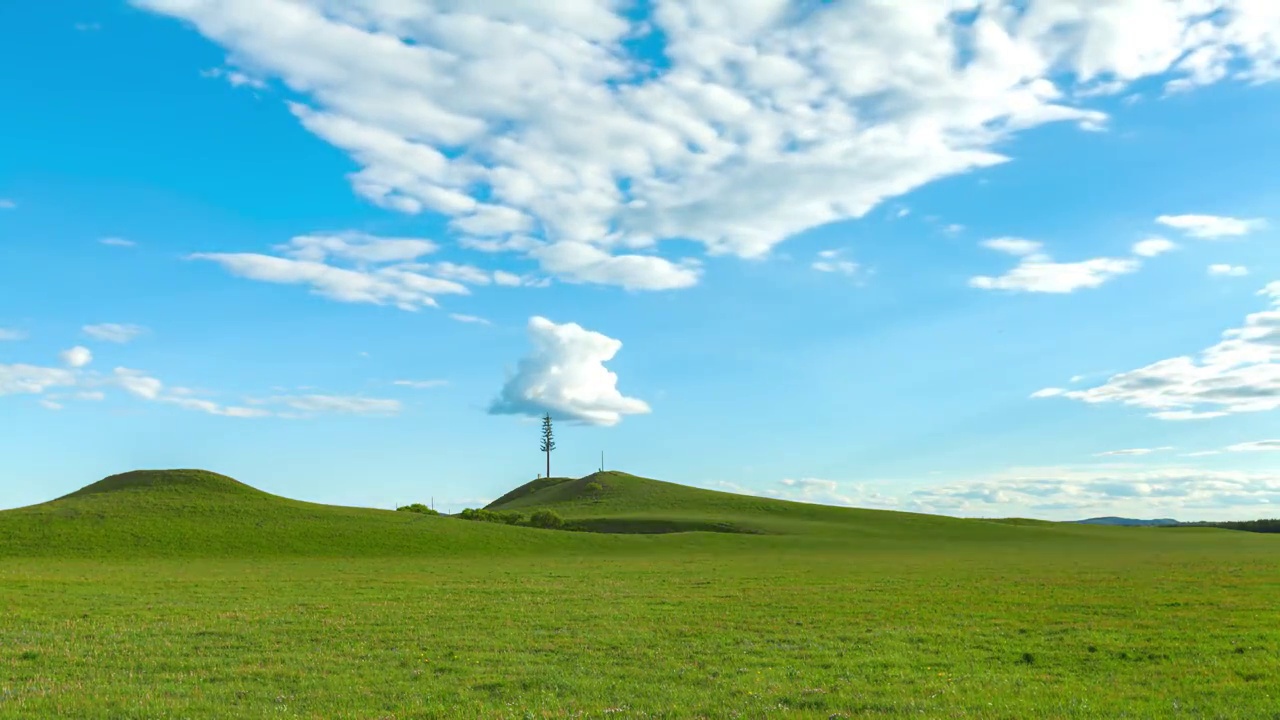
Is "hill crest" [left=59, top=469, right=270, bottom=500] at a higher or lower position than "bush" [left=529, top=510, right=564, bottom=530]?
higher

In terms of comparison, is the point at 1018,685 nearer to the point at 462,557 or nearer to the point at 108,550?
the point at 462,557

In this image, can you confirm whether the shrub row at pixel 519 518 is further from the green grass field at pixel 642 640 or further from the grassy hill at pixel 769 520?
the green grass field at pixel 642 640

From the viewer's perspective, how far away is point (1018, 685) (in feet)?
65.3

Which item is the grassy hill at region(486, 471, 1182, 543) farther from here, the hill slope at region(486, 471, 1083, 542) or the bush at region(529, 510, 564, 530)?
the bush at region(529, 510, 564, 530)

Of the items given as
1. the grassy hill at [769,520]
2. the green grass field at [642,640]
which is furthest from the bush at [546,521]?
the green grass field at [642,640]

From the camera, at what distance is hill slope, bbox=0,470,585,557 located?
301 ft

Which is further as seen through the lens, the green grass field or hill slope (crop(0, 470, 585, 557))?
hill slope (crop(0, 470, 585, 557))

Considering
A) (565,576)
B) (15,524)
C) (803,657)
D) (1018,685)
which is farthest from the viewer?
(15,524)

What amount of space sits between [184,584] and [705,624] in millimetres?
35979

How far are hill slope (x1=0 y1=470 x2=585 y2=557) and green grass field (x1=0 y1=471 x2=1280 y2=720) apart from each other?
2025cm

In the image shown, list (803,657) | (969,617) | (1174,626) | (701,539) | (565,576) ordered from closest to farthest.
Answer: (803,657) < (1174,626) < (969,617) < (565,576) < (701,539)

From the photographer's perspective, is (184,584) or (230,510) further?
(230,510)

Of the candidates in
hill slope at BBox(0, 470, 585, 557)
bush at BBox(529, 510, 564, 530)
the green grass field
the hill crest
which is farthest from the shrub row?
the green grass field

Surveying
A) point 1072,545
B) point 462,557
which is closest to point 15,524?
point 462,557
